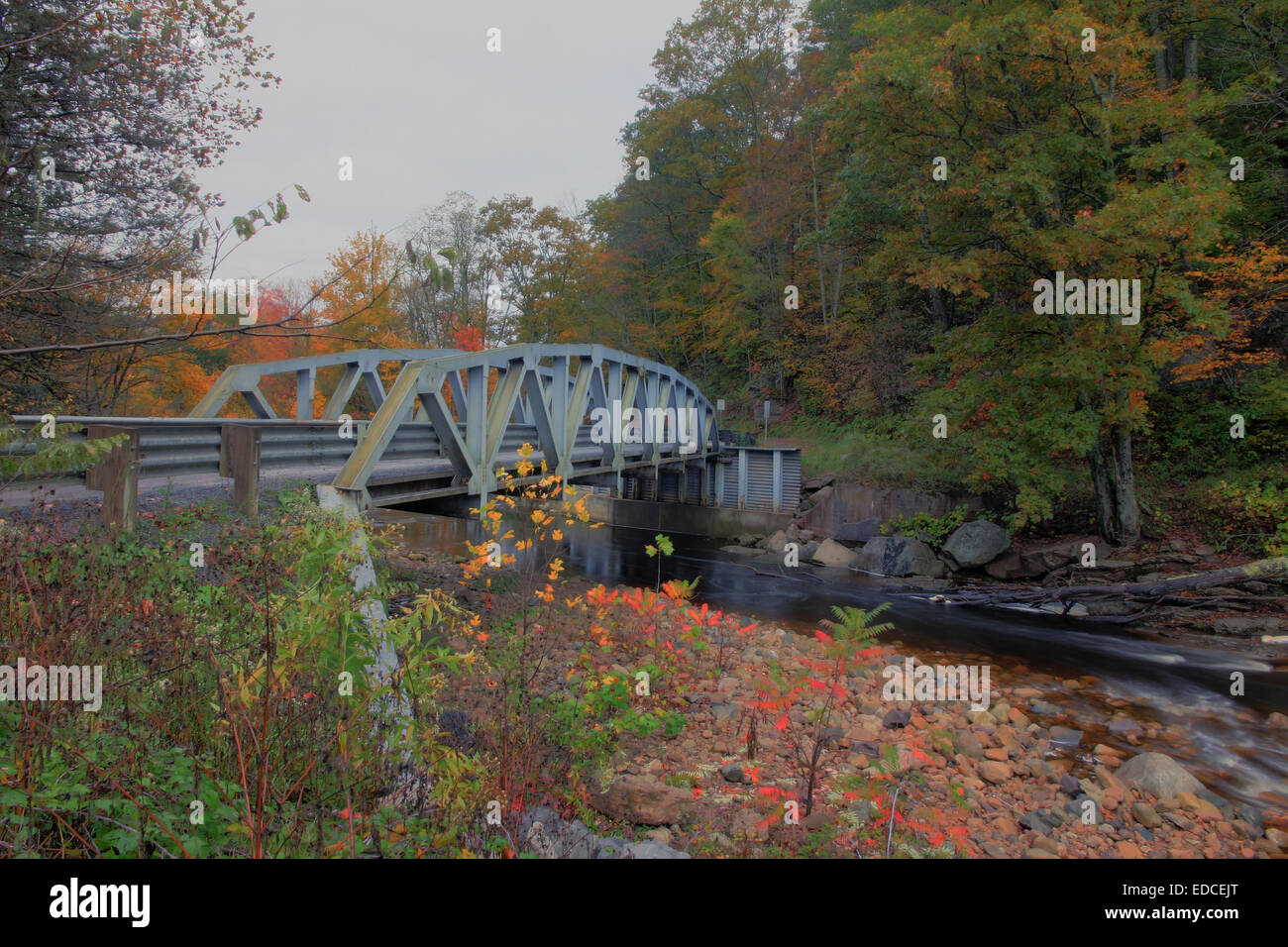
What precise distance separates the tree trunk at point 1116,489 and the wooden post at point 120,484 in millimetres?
16011

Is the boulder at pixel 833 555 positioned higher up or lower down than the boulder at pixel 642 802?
lower down

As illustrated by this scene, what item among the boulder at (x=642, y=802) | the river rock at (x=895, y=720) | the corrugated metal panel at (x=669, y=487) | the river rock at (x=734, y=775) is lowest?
the river rock at (x=895, y=720)

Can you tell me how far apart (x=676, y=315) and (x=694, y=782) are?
3117 cm

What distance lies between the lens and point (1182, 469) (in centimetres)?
1570

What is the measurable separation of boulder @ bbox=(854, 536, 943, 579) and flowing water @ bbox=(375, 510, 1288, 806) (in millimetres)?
633

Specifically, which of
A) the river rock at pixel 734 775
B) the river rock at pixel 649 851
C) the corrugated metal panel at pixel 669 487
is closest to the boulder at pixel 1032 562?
the corrugated metal panel at pixel 669 487

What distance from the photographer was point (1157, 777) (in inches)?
230

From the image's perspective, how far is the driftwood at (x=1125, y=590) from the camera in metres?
11.8

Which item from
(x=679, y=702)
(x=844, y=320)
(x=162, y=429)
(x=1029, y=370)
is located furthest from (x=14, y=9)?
(x=844, y=320)

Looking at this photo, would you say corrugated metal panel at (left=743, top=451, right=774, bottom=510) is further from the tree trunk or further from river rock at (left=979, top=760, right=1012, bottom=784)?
river rock at (left=979, top=760, right=1012, bottom=784)

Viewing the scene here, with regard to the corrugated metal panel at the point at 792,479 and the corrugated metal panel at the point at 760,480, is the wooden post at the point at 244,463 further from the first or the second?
the corrugated metal panel at the point at 760,480

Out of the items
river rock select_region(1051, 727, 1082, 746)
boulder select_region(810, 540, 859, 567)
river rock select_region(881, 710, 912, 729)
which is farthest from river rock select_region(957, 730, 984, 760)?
boulder select_region(810, 540, 859, 567)

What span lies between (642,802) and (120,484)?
4029 millimetres

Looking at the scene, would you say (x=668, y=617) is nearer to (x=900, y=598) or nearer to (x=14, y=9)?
(x=900, y=598)
